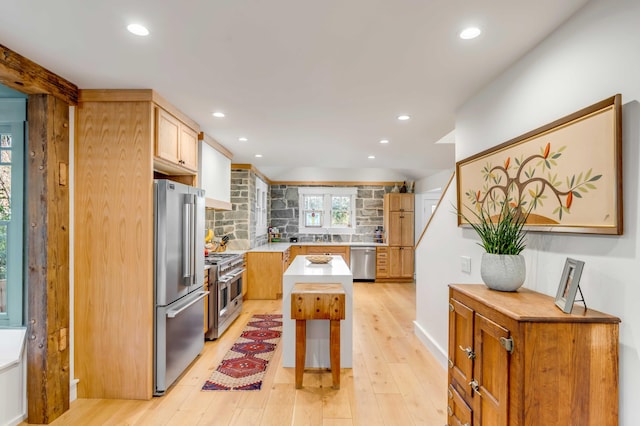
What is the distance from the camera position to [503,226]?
1733mm

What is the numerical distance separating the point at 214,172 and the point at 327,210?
13.2ft

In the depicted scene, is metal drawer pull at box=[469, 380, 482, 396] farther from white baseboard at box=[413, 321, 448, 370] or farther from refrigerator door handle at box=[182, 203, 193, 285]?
refrigerator door handle at box=[182, 203, 193, 285]

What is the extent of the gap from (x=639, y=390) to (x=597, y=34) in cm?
147

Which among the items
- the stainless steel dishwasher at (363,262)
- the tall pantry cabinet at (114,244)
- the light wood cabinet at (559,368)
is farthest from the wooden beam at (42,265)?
the stainless steel dishwasher at (363,262)

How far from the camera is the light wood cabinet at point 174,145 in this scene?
263cm

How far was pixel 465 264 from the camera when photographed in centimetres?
259

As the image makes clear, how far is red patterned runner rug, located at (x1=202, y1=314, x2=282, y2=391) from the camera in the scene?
8.91 ft

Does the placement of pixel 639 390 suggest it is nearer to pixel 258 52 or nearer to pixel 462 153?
pixel 462 153

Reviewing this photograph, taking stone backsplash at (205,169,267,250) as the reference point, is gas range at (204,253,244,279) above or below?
below

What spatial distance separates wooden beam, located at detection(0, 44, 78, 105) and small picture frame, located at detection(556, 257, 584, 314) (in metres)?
3.11

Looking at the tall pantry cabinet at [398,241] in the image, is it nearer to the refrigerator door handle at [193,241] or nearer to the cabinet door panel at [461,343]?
the refrigerator door handle at [193,241]

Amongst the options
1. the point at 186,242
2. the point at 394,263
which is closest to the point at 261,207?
the point at 394,263

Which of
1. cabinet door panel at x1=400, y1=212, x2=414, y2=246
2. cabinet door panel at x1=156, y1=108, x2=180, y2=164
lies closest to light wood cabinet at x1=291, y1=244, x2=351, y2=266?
cabinet door panel at x1=400, y1=212, x2=414, y2=246

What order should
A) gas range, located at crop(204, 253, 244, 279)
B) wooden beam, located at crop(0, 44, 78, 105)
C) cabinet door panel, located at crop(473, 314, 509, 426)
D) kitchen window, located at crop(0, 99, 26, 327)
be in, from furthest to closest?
gas range, located at crop(204, 253, 244, 279), kitchen window, located at crop(0, 99, 26, 327), wooden beam, located at crop(0, 44, 78, 105), cabinet door panel, located at crop(473, 314, 509, 426)
